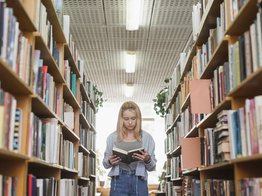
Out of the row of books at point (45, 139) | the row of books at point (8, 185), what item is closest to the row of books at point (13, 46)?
the row of books at point (45, 139)

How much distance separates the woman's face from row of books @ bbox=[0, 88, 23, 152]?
4.20ft

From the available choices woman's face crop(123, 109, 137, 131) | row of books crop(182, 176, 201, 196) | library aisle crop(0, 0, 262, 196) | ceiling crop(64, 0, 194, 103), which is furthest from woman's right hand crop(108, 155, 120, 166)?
ceiling crop(64, 0, 194, 103)

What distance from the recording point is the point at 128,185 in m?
3.05

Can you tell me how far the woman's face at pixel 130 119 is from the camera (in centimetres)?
323

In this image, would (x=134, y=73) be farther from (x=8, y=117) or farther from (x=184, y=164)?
(x=8, y=117)

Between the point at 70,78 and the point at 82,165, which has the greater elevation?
the point at 70,78

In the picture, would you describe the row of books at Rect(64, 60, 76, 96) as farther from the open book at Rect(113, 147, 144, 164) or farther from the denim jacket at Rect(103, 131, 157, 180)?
the open book at Rect(113, 147, 144, 164)

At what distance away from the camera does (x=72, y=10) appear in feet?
16.8

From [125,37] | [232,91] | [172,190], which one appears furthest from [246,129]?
[125,37]

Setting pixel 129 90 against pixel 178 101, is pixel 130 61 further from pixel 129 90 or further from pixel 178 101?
pixel 178 101

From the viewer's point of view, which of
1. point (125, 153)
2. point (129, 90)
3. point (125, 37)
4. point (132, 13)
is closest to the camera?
point (125, 153)

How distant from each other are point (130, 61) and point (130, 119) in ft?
11.9

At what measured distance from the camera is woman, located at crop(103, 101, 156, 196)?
3.05 metres

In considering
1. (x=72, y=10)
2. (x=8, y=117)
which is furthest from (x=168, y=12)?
(x=8, y=117)
